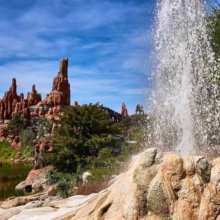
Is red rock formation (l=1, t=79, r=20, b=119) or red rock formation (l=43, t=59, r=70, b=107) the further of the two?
red rock formation (l=1, t=79, r=20, b=119)

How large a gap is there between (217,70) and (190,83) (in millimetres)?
4551

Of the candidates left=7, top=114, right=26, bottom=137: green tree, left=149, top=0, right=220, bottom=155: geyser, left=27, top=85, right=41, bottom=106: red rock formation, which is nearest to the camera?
left=149, top=0, right=220, bottom=155: geyser

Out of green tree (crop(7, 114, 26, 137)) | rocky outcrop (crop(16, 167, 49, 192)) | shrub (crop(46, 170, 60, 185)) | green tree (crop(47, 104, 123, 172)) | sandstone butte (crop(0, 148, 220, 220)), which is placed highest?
green tree (crop(7, 114, 26, 137))

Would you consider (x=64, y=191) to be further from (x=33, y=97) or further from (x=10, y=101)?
(x=10, y=101)

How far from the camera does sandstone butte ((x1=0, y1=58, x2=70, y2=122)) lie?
126 metres

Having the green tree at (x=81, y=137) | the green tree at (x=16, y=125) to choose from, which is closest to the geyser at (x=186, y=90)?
the green tree at (x=81, y=137)

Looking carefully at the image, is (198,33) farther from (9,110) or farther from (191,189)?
(9,110)

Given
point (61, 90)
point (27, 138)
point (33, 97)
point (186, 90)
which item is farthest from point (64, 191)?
point (33, 97)

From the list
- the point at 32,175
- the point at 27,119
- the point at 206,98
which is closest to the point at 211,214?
the point at 206,98

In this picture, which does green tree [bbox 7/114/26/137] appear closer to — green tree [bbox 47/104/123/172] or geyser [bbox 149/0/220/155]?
green tree [bbox 47/104/123/172]

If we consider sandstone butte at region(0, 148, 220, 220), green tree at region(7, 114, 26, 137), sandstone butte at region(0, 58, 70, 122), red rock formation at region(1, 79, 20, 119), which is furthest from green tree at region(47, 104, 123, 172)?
red rock formation at region(1, 79, 20, 119)

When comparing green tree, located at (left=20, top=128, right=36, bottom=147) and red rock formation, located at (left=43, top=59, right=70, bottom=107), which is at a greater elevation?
red rock formation, located at (left=43, top=59, right=70, bottom=107)

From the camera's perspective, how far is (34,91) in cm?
13912

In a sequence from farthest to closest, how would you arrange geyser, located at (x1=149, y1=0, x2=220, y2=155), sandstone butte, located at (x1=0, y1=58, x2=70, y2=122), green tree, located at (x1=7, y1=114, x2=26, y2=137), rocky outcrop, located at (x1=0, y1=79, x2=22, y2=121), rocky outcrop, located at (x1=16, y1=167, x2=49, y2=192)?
rocky outcrop, located at (x1=0, y1=79, x2=22, y2=121), sandstone butte, located at (x1=0, y1=58, x2=70, y2=122), green tree, located at (x1=7, y1=114, x2=26, y2=137), rocky outcrop, located at (x1=16, y1=167, x2=49, y2=192), geyser, located at (x1=149, y1=0, x2=220, y2=155)
